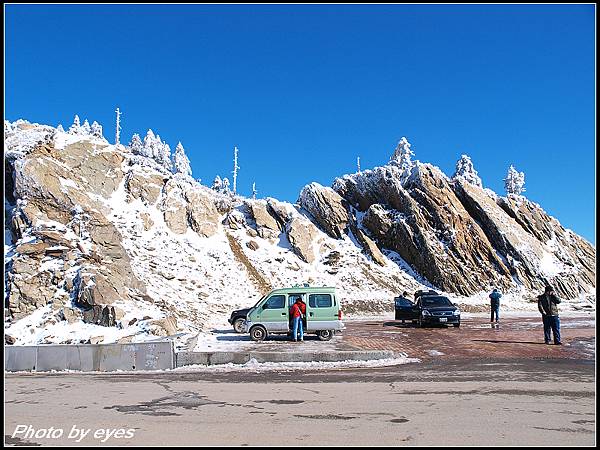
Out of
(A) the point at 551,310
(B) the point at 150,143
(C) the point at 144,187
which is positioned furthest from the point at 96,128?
(A) the point at 551,310

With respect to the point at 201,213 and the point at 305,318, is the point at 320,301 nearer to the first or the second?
the point at 305,318

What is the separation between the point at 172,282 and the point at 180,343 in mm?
14715

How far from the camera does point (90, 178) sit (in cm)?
3641

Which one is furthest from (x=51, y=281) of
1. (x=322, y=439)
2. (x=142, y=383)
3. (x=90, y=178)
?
(x=322, y=439)

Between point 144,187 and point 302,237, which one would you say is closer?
point 144,187

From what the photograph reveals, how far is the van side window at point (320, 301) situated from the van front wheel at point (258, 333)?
2.08 meters

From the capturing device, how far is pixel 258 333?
1747cm

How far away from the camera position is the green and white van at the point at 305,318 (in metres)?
17.4

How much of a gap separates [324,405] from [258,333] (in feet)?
32.0

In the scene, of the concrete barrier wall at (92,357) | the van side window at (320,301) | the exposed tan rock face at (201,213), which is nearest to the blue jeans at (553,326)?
the van side window at (320,301)

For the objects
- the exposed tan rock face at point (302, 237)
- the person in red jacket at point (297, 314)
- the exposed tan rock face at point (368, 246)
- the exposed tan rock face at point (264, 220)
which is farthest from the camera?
the exposed tan rock face at point (264, 220)

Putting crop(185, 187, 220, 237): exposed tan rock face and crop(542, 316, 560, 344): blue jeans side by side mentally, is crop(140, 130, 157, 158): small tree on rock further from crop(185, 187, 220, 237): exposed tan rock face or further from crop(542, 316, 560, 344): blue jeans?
crop(542, 316, 560, 344): blue jeans

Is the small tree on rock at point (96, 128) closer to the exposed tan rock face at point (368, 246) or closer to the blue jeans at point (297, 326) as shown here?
the exposed tan rock face at point (368, 246)

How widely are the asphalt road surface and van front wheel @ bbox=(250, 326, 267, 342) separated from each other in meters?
5.53
